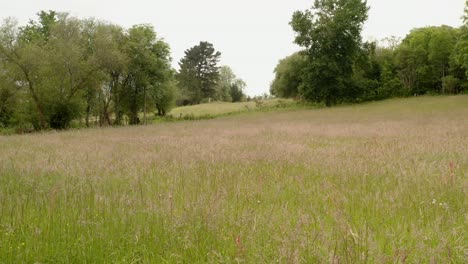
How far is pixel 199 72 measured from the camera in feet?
330

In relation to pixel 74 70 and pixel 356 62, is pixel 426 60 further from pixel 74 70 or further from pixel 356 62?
pixel 74 70

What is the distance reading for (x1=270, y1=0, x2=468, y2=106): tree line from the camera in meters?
51.9

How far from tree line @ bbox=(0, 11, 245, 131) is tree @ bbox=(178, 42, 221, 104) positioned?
162 ft

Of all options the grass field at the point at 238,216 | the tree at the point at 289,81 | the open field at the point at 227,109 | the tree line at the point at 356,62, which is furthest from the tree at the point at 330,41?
the grass field at the point at 238,216

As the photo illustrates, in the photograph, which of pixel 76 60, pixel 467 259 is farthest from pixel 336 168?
pixel 76 60

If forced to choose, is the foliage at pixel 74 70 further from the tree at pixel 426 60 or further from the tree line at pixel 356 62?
the tree at pixel 426 60

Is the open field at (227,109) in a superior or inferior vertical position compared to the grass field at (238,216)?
superior

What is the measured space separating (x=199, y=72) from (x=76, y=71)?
6905 centimetres

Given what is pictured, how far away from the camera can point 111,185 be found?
5.82 m

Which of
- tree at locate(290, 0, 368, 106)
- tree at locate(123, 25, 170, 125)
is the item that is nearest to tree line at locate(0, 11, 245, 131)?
tree at locate(123, 25, 170, 125)

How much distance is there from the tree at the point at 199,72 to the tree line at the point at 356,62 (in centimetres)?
4778

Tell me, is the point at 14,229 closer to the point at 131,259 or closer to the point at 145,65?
the point at 131,259

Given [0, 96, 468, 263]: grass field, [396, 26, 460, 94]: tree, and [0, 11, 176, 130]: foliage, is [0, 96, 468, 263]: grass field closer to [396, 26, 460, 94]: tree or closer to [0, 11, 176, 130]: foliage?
[0, 11, 176, 130]: foliage

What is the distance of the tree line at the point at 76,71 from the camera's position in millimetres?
30375
